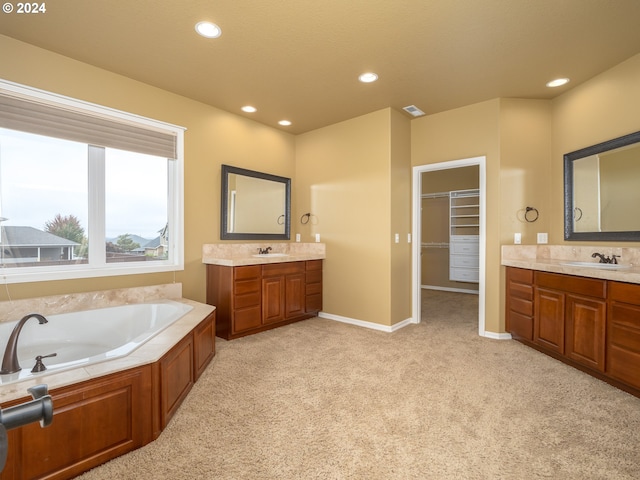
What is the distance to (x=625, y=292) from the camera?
229 cm

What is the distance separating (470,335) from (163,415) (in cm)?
319

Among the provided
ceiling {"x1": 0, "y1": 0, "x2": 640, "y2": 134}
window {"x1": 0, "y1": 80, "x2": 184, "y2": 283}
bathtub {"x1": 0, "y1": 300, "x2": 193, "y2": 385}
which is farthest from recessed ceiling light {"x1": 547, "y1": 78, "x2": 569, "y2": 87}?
bathtub {"x1": 0, "y1": 300, "x2": 193, "y2": 385}

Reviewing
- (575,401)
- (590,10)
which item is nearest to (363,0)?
(590,10)

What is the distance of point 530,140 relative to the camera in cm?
358

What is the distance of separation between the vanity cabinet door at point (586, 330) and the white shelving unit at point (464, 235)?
3.57 meters

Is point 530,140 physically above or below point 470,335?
above

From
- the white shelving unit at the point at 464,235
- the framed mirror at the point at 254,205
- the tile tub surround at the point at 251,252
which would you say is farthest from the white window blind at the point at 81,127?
the white shelving unit at the point at 464,235

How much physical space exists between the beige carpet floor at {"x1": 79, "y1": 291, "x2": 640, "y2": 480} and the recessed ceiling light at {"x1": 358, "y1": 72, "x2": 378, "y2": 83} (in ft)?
8.73

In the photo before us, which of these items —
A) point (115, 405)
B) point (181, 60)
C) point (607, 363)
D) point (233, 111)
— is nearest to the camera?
point (115, 405)

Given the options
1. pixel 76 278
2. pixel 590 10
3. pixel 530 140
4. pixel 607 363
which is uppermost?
pixel 590 10

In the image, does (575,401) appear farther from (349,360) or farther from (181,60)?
(181,60)

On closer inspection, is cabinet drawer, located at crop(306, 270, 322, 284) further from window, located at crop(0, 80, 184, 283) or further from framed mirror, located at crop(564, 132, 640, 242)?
framed mirror, located at crop(564, 132, 640, 242)

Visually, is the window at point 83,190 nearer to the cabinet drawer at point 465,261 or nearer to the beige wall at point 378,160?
the beige wall at point 378,160

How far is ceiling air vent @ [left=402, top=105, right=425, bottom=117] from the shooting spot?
379cm
